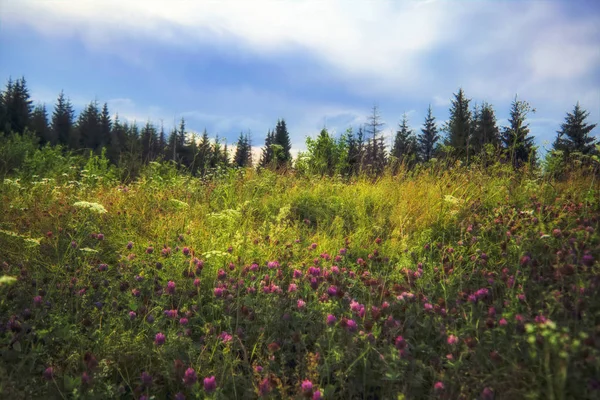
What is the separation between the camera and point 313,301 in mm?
2613

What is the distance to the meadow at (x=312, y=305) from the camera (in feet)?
6.20

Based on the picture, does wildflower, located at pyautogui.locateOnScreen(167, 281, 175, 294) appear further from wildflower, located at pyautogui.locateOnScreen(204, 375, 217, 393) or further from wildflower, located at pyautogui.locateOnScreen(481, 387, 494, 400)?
wildflower, located at pyautogui.locateOnScreen(481, 387, 494, 400)

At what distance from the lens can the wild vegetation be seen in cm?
190

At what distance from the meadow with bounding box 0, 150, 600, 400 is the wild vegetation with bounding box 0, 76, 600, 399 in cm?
2

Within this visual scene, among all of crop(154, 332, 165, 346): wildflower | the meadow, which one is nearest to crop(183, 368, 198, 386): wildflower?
the meadow

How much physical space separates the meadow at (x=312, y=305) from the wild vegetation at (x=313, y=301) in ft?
0.06

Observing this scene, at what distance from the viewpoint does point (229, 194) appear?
19.5ft

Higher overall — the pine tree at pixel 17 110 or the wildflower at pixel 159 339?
the pine tree at pixel 17 110

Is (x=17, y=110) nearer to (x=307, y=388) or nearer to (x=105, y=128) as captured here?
(x=105, y=128)

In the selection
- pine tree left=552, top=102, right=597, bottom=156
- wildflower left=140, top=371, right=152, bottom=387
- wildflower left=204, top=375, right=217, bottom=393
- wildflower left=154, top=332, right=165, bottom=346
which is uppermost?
pine tree left=552, top=102, right=597, bottom=156

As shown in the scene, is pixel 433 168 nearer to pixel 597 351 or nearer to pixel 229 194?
pixel 229 194

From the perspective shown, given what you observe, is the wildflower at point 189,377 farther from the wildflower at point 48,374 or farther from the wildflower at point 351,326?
the wildflower at point 351,326

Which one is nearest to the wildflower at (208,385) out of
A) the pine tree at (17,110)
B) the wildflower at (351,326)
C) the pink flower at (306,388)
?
the pink flower at (306,388)

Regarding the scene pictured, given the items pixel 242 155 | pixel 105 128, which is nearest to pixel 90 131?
pixel 105 128
